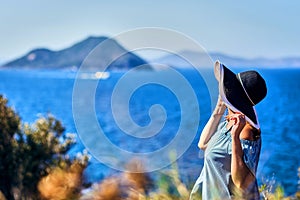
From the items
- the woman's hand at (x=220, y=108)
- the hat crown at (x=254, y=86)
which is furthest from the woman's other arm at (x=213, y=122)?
the hat crown at (x=254, y=86)

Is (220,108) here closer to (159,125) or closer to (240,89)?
(240,89)

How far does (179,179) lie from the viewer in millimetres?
2072

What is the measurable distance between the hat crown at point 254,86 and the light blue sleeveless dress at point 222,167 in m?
0.12

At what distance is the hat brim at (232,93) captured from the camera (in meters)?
1.62

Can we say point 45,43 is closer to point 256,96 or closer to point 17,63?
point 17,63

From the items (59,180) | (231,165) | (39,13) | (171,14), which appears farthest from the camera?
(39,13)

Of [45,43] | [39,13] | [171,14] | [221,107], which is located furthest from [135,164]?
[45,43]

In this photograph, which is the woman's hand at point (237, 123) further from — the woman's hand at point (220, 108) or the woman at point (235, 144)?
the woman's hand at point (220, 108)

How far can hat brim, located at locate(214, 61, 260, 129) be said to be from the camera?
63.9 inches

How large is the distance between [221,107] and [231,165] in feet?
0.78

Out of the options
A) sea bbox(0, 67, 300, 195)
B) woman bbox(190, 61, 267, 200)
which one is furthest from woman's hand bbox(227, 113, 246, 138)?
sea bbox(0, 67, 300, 195)

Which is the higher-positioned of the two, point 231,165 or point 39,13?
point 39,13

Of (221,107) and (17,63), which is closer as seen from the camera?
(221,107)

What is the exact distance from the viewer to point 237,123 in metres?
1.55
